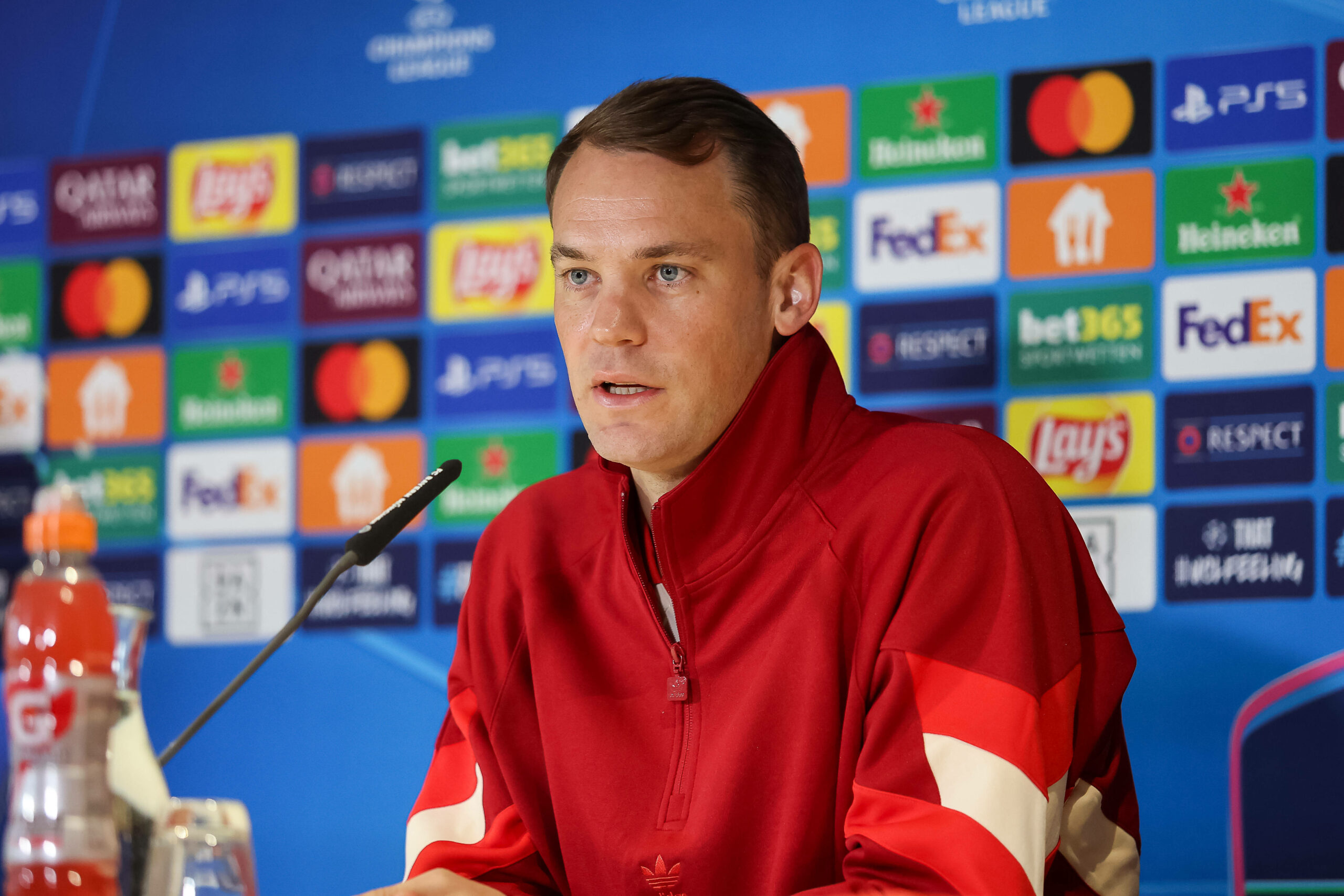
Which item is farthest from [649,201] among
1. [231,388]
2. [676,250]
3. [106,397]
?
[106,397]

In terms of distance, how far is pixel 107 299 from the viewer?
251 centimetres

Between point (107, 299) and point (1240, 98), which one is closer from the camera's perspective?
point (1240, 98)

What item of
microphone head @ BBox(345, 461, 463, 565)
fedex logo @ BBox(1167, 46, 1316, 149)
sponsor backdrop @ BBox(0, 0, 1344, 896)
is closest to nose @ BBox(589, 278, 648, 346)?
microphone head @ BBox(345, 461, 463, 565)

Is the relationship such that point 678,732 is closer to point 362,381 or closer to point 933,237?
point 933,237

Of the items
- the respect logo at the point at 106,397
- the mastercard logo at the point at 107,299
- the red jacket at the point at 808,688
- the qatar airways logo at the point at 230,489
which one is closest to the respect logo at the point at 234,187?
the mastercard logo at the point at 107,299

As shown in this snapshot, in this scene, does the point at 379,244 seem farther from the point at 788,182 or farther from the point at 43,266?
the point at 788,182

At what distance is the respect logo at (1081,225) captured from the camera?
199 cm

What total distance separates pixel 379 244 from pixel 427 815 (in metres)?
1.06

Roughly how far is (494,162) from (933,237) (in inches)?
27.9

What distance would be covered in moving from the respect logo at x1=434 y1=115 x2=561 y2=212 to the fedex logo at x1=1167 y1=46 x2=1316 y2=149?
918 millimetres

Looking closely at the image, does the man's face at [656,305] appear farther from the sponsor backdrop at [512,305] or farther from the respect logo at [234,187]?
the respect logo at [234,187]

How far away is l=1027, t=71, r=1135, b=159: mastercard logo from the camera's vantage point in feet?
6.61

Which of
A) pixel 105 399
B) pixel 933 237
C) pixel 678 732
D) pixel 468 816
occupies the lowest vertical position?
pixel 468 816

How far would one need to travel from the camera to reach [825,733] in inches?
55.9
